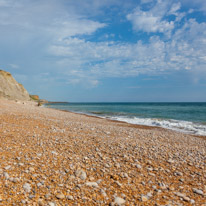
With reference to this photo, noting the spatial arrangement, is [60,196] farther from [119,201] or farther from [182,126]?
[182,126]

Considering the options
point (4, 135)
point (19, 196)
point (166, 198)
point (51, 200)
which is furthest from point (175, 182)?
point (4, 135)

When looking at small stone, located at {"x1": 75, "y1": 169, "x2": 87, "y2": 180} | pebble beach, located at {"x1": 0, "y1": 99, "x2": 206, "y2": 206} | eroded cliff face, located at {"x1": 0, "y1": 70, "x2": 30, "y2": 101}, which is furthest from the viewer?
eroded cliff face, located at {"x1": 0, "y1": 70, "x2": 30, "y2": 101}

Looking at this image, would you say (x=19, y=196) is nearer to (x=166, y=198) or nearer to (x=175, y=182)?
(x=166, y=198)

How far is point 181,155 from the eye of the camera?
7891 millimetres

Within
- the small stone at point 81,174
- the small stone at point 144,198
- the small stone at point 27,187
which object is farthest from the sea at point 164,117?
the small stone at point 27,187

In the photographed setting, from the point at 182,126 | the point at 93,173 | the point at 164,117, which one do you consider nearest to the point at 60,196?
the point at 93,173

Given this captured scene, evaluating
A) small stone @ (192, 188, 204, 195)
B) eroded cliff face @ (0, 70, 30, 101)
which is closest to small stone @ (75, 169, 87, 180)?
small stone @ (192, 188, 204, 195)

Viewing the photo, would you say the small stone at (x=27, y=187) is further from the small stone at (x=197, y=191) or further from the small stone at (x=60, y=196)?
the small stone at (x=197, y=191)

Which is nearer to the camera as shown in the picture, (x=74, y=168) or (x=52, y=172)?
(x=52, y=172)

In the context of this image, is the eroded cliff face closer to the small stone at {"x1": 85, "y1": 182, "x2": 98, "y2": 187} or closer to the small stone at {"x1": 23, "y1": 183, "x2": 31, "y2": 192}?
the small stone at {"x1": 23, "y1": 183, "x2": 31, "y2": 192}

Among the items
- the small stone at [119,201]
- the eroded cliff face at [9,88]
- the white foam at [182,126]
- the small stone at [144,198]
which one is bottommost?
the white foam at [182,126]

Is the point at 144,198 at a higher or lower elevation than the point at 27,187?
lower

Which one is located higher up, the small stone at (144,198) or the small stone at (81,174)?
the small stone at (81,174)

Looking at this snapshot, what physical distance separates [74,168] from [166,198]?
113 inches
